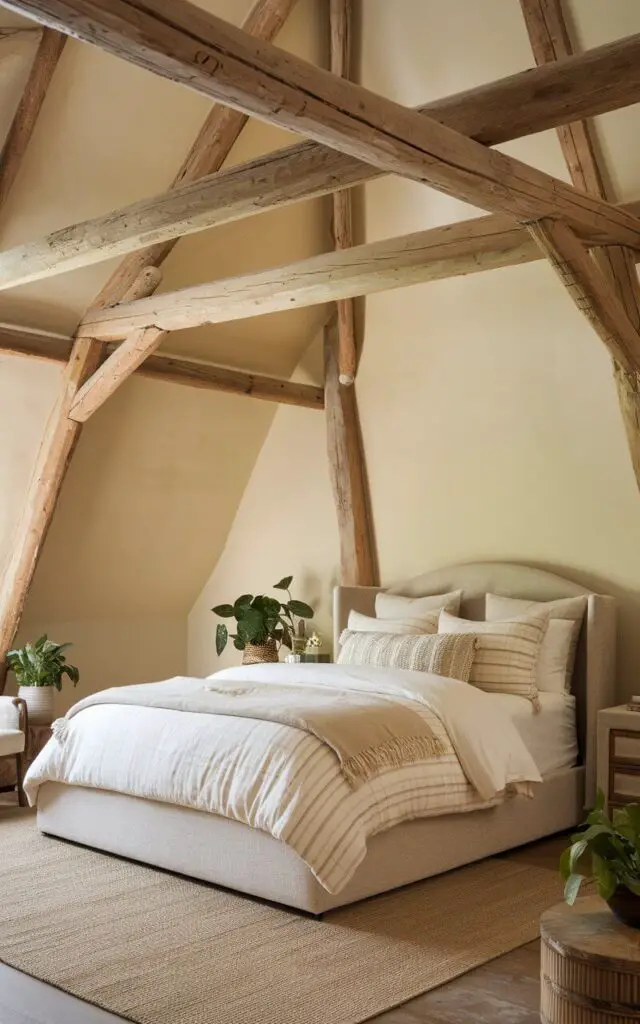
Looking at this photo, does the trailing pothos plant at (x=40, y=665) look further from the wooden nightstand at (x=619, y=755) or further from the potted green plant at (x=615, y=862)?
the potted green plant at (x=615, y=862)

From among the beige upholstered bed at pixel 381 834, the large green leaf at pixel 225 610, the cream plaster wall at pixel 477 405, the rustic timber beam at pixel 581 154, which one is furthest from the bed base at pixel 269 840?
the large green leaf at pixel 225 610

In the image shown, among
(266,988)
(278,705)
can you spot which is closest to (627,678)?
(278,705)

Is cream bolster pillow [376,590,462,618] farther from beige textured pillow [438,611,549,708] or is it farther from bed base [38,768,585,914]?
bed base [38,768,585,914]

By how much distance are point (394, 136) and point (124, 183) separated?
2.74 m

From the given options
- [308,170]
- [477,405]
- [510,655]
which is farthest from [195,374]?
[308,170]

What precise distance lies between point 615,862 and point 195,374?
4257 millimetres

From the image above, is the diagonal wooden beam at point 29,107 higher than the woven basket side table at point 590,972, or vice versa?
the diagonal wooden beam at point 29,107

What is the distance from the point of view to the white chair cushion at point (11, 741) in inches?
205

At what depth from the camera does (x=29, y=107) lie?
195 inches

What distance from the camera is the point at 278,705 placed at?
4.15m

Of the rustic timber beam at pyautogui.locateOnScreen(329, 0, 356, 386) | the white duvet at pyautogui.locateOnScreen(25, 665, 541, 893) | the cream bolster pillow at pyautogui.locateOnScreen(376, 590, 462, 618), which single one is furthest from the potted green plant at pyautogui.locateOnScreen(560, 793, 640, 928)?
the rustic timber beam at pyautogui.locateOnScreen(329, 0, 356, 386)

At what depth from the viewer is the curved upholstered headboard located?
5.22 meters

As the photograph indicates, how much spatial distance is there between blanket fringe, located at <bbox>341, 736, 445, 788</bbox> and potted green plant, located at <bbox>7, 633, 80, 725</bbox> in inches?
103

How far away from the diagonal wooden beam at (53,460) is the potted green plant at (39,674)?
0.61 feet
